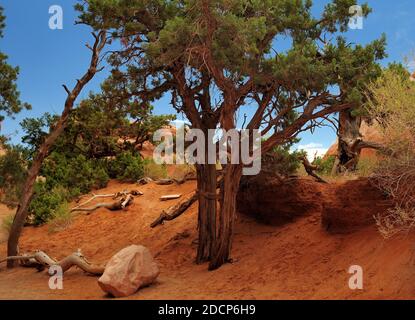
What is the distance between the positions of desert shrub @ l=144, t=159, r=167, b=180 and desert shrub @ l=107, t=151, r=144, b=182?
222 mm

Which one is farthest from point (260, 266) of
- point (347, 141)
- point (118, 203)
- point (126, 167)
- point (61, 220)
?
point (126, 167)

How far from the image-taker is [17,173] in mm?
15180

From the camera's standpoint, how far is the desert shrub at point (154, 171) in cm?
2289

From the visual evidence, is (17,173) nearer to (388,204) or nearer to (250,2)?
(250,2)

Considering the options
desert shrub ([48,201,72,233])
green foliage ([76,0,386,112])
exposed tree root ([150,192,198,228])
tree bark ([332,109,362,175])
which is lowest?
desert shrub ([48,201,72,233])

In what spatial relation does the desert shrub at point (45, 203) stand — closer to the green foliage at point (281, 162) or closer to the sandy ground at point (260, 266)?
the sandy ground at point (260, 266)

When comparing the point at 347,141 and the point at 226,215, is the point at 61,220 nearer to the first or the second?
the point at 226,215

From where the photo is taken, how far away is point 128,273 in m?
10.4

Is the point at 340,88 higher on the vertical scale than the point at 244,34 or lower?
lower

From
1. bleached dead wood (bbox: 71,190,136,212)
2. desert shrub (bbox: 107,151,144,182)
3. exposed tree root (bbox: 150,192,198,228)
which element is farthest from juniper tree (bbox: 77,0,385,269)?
desert shrub (bbox: 107,151,144,182)

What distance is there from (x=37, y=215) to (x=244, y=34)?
14.0 meters

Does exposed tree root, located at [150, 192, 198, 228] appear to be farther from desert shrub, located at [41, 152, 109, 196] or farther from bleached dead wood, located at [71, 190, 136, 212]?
desert shrub, located at [41, 152, 109, 196]

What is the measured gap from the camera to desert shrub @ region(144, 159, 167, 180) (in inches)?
901

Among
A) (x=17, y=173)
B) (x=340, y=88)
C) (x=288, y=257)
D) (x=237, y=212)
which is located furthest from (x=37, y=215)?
(x=340, y=88)
